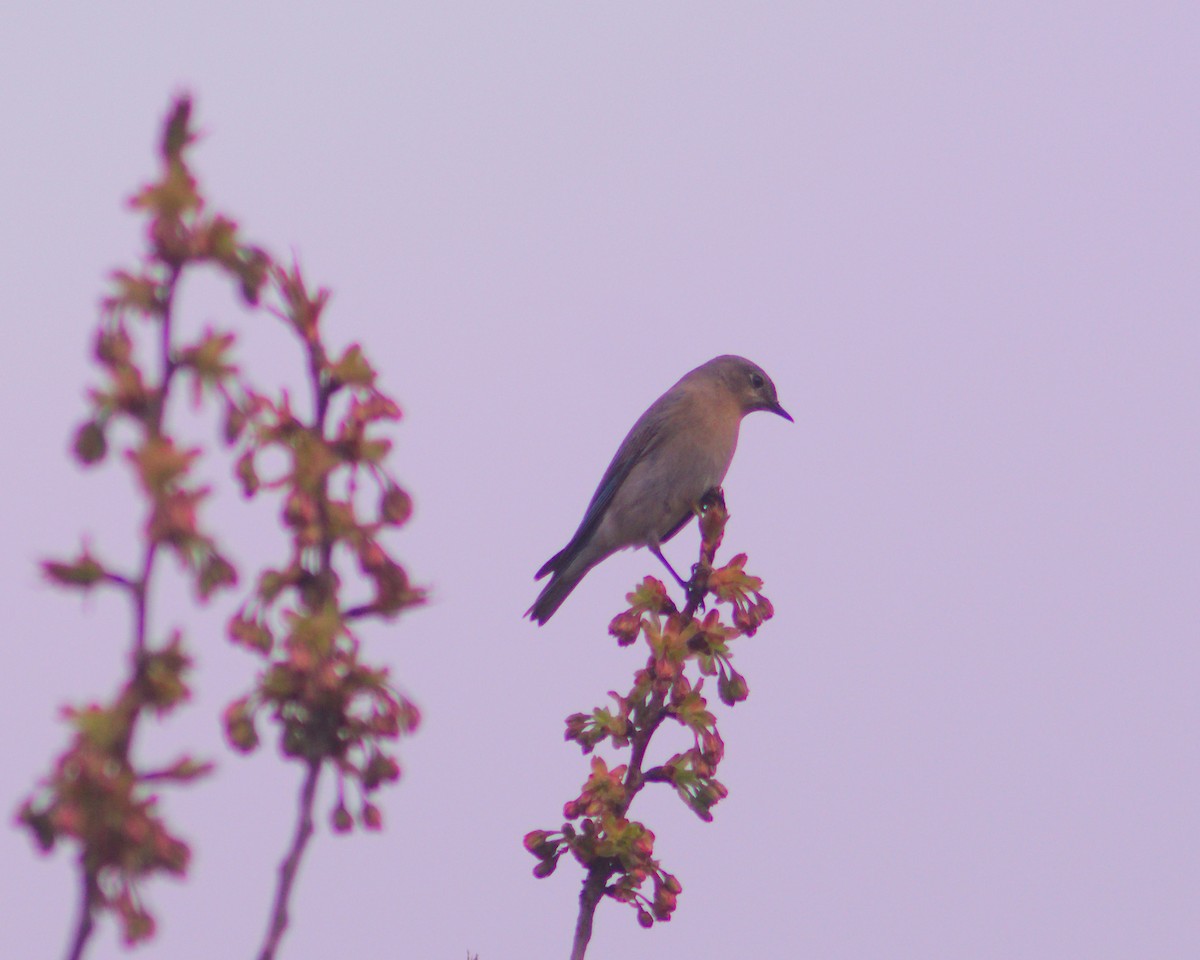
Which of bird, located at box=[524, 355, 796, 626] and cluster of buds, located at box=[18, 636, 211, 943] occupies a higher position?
bird, located at box=[524, 355, 796, 626]

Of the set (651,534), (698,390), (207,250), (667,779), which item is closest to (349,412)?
(207,250)

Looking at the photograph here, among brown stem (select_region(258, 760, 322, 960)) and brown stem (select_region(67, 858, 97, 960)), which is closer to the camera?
brown stem (select_region(67, 858, 97, 960))

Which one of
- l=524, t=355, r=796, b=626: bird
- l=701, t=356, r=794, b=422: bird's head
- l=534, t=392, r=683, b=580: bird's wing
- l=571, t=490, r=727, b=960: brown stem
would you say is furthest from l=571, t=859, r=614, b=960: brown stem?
l=701, t=356, r=794, b=422: bird's head

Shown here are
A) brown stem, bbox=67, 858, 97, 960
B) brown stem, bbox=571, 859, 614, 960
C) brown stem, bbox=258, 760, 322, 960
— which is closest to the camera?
brown stem, bbox=67, 858, 97, 960

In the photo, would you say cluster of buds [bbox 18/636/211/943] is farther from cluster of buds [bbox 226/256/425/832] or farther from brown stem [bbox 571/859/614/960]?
brown stem [bbox 571/859/614/960]

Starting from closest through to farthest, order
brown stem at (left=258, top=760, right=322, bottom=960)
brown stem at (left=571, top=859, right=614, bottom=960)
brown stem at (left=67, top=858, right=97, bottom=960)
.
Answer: brown stem at (left=67, top=858, right=97, bottom=960)
brown stem at (left=258, top=760, right=322, bottom=960)
brown stem at (left=571, top=859, right=614, bottom=960)

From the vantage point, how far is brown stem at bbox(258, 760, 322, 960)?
1.98 m

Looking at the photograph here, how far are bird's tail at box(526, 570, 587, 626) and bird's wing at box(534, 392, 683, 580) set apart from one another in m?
0.14

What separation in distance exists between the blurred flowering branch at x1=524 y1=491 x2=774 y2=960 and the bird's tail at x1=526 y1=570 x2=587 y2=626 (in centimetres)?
697

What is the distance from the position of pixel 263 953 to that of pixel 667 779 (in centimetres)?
279

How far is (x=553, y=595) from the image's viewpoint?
12.1 metres

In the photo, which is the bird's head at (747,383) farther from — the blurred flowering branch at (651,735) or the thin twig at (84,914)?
the thin twig at (84,914)

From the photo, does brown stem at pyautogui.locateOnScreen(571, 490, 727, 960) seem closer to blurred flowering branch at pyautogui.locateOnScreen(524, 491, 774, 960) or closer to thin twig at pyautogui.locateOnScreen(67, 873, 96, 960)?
blurred flowering branch at pyautogui.locateOnScreen(524, 491, 774, 960)

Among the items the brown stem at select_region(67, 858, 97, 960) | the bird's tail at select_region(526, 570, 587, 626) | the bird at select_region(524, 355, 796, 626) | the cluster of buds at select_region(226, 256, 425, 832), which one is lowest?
the brown stem at select_region(67, 858, 97, 960)
